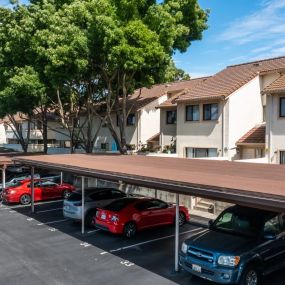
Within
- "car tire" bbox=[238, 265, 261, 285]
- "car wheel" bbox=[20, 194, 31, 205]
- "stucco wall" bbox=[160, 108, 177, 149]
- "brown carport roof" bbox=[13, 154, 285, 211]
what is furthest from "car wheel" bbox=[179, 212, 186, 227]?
"stucco wall" bbox=[160, 108, 177, 149]

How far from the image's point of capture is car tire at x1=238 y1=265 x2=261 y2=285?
10594 mm

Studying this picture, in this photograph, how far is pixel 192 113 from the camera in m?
28.8

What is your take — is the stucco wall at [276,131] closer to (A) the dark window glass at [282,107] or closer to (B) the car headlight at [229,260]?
(A) the dark window glass at [282,107]

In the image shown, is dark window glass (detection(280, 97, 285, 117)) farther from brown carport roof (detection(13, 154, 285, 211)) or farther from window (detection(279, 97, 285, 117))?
brown carport roof (detection(13, 154, 285, 211))

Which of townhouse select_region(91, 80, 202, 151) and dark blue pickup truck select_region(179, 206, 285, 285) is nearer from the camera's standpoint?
dark blue pickup truck select_region(179, 206, 285, 285)

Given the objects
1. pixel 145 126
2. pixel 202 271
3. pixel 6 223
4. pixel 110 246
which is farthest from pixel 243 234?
pixel 145 126

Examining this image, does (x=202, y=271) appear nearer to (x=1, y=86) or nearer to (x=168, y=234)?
(x=168, y=234)

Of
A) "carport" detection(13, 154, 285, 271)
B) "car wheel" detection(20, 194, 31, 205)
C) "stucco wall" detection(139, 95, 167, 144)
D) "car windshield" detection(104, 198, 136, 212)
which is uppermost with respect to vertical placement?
"stucco wall" detection(139, 95, 167, 144)

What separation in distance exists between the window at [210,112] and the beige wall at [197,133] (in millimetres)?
224

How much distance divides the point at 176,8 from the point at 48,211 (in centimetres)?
1444

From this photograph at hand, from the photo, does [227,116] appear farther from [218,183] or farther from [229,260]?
[229,260]

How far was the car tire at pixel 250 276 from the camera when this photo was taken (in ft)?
34.8

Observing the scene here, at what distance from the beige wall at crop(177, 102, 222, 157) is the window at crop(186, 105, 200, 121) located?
295mm

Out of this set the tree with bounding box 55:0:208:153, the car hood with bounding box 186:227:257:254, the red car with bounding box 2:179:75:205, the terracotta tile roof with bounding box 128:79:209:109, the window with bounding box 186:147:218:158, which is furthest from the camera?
the terracotta tile roof with bounding box 128:79:209:109
